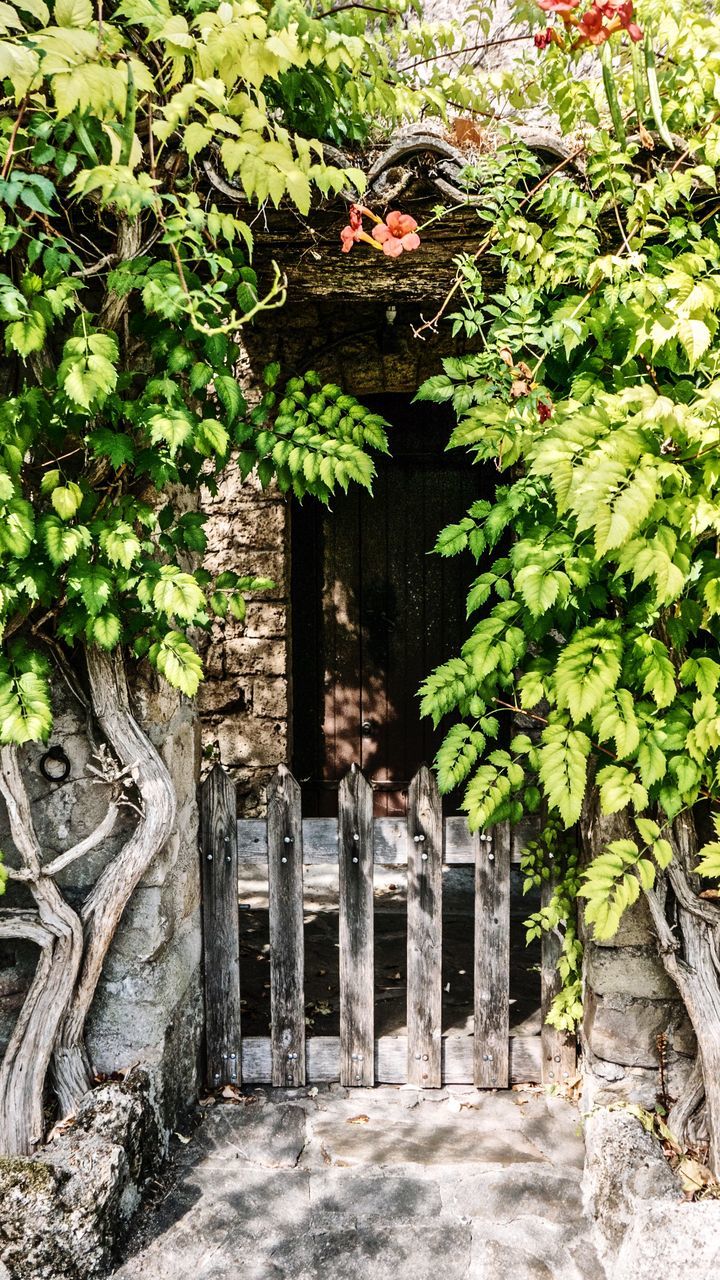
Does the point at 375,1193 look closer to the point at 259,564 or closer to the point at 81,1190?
the point at 81,1190

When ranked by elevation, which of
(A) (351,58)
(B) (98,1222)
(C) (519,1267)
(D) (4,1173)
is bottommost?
(C) (519,1267)

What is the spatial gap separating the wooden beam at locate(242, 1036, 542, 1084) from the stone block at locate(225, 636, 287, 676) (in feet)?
7.64

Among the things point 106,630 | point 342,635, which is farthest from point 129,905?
point 342,635

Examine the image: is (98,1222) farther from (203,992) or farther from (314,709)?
(314,709)

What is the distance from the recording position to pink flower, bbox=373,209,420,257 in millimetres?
2166

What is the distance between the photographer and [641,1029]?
246 centimetres

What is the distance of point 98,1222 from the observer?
6.83 feet

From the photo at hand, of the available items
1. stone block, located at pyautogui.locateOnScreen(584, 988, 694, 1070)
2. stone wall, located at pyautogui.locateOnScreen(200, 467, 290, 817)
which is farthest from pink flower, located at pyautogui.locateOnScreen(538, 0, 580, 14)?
stone wall, located at pyautogui.locateOnScreen(200, 467, 290, 817)

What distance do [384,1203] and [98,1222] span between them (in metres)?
0.73

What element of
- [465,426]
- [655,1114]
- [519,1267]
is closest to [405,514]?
[465,426]

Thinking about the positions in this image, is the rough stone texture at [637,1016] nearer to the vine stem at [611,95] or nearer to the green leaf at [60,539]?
the green leaf at [60,539]

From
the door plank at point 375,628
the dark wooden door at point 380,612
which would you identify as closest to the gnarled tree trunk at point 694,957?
the dark wooden door at point 380,612

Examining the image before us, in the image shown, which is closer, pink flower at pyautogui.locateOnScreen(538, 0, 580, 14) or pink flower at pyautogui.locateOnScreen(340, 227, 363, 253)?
pink flower at pyautogui.locateOnScreen(538, 0, 580, 14)

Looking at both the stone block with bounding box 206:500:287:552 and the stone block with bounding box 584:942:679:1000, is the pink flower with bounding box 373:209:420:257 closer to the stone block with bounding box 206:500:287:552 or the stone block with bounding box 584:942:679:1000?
the stone block with bounding box 584:942:679:1000
